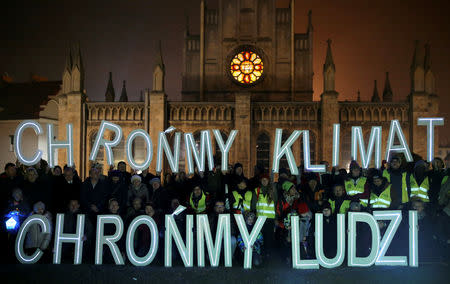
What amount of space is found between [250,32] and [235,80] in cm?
349

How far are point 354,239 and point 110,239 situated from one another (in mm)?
4985

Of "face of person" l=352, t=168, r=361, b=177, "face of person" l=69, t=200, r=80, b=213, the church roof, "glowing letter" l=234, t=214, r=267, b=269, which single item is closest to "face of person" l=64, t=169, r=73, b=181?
"face of person" l=69, t=200, r=80, b=213

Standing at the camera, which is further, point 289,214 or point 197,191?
point 197,191

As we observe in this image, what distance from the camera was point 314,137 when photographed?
2541 cm

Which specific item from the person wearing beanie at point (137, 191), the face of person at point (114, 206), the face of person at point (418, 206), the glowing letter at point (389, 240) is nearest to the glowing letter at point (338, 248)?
the glowing letter at point (389, 240)

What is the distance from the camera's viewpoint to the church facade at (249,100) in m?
25.0

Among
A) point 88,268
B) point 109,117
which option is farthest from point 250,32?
point 88,268

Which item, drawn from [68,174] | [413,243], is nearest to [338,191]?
[413,243]

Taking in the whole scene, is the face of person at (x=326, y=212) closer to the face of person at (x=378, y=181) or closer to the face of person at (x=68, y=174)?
the face of person at (x=378, y=181)

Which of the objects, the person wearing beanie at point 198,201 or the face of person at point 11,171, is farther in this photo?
the face of person at point 11,171

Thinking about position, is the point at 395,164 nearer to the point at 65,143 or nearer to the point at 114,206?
the point at 114,206

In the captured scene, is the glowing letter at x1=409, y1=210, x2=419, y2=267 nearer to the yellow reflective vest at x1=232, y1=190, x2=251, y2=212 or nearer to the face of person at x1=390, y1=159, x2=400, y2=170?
the face of person at x1=390, y1=159, x2=400, y2=170

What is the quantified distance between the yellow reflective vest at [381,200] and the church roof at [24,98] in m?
30.9

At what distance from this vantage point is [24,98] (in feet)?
117
